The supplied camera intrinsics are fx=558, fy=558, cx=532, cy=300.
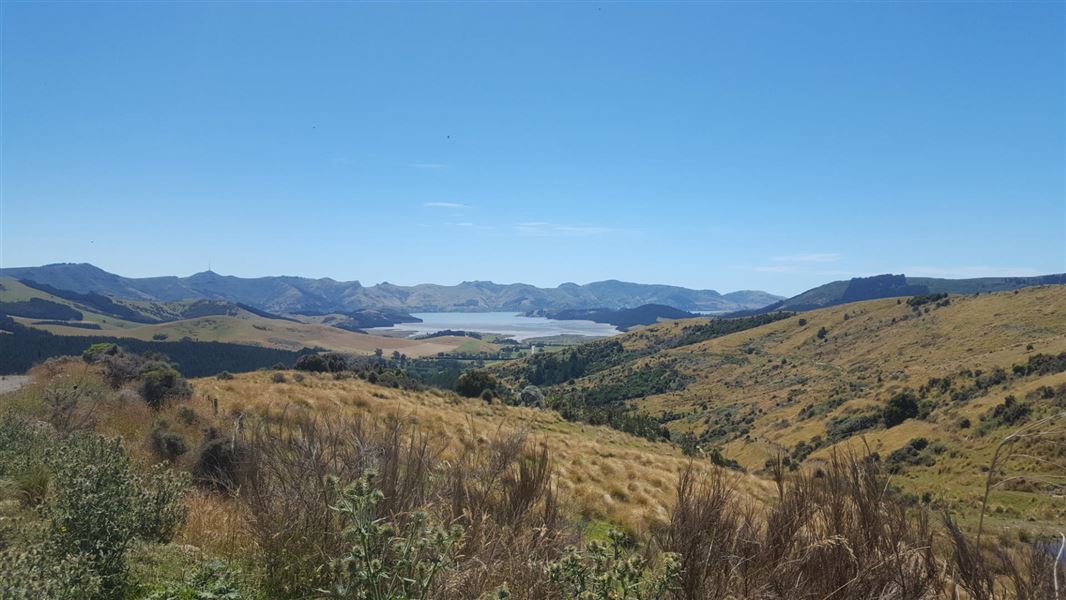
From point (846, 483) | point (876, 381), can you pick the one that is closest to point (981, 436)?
point (876, 381)

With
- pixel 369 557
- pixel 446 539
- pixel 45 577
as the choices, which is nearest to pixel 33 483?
pixel 45 577

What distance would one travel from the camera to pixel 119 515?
4.51m

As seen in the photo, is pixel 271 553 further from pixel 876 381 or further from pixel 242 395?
pixel 876 381

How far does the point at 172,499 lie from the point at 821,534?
5.83 m

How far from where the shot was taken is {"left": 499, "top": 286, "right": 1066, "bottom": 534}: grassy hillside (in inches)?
1428

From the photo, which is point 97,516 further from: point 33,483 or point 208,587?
point 33,483

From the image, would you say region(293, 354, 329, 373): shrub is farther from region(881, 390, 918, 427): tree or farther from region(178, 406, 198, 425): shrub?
region(881, 390, 918, 427): tree

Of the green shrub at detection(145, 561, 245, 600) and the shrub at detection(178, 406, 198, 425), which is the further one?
the shrub at detection(178, 406, 198, 425)

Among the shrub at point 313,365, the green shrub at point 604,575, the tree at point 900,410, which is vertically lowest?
the tree at point 900,410

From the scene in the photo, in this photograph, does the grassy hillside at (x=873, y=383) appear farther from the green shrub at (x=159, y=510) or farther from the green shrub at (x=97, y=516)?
the green shrub at (x=159, y=510)

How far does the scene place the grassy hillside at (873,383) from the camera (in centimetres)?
3628

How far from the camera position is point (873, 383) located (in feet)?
234

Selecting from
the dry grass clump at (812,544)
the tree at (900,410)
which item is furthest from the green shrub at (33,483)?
the tree at (900,410)

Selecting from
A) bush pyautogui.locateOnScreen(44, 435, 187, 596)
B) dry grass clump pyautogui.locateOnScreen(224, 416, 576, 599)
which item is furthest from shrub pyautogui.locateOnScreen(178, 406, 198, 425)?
dry grass clump pyautogui.locateOnScreen(224, 416, 576, 599)
